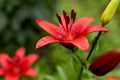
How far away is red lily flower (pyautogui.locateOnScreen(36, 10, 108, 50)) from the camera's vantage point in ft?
4.33

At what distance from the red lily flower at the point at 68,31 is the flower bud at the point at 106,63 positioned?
0.07m

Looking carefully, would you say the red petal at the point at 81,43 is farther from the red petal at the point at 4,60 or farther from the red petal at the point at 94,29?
the red petal at the point at 4,60

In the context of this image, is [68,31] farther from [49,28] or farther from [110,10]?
[110,10]

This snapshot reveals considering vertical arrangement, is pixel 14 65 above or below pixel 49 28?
below

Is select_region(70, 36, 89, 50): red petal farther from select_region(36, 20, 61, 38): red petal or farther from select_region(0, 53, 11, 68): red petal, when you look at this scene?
select_region(0, 53, 11, 68): red petal

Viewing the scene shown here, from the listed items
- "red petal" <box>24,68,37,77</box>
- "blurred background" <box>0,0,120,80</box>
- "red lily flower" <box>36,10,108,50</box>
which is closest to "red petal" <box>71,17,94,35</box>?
"red lily flower" <box>36,10,108,50</box>

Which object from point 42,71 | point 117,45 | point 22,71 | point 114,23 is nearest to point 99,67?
point 22,71

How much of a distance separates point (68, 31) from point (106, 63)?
8.4 inches

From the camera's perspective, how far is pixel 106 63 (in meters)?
1.29

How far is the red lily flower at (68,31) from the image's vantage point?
1319 mm

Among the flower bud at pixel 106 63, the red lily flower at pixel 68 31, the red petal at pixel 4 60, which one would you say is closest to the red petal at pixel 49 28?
the red lily flower at pixel 68 31

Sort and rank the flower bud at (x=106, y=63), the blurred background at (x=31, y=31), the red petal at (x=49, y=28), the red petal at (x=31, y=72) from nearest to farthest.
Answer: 1. the flower bud at (x=106, y=63)
2. the red petal at (x=49, y=28)
3. the red petal at (x=31, y=72)
4. the blurred background at (x=31, y=31)

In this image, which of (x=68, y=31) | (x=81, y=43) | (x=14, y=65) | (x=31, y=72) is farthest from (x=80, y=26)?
(x=14, y=65)

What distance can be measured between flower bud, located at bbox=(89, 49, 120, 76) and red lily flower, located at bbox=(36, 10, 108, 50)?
66 mm
